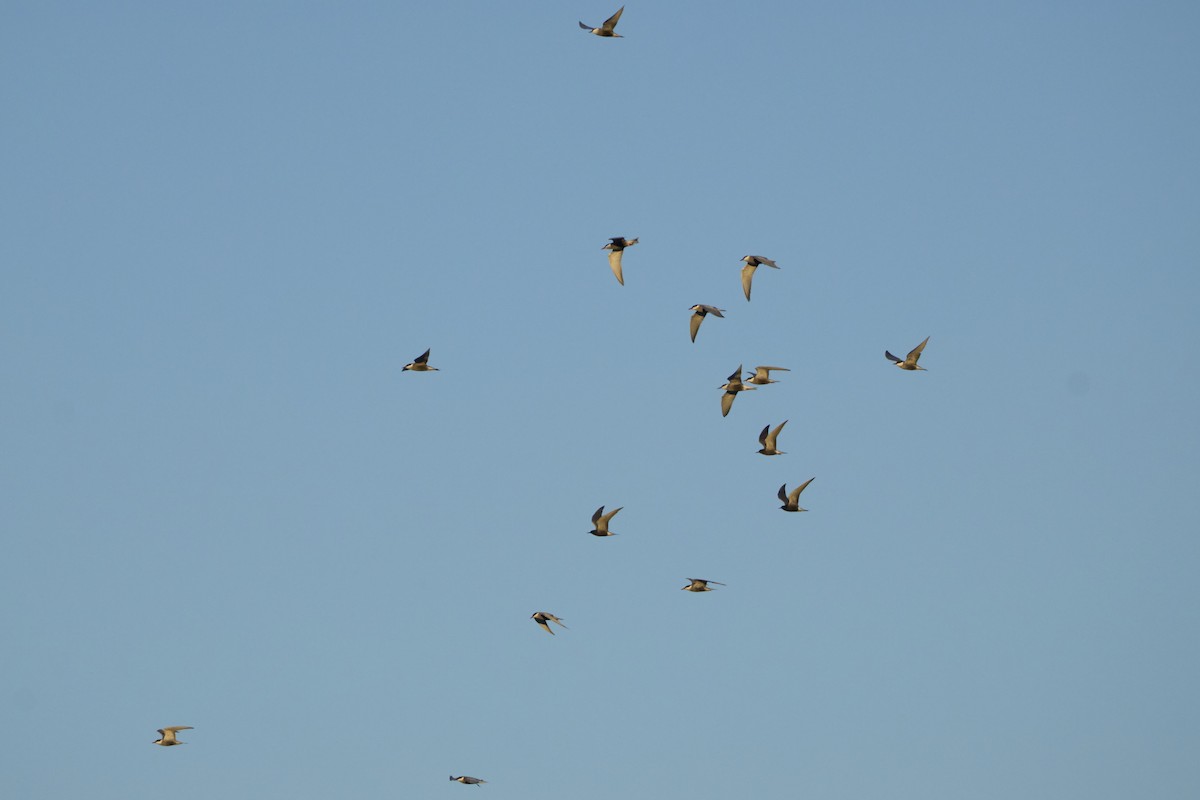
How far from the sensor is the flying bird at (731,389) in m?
70.1

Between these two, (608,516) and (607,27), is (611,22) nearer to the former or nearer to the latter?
(607,27)

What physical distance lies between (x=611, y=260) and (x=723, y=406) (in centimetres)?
718

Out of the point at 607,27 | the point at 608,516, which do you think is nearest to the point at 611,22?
the point at 607,27

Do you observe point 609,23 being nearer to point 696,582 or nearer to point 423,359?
point 423,359

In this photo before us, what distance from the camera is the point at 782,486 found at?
70.9m

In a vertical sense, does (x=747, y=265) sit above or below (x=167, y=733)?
above

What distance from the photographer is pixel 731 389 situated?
70.3 m

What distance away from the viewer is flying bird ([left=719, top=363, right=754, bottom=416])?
230 ft

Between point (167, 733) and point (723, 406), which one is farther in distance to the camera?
point (167, 733)

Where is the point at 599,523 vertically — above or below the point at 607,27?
below

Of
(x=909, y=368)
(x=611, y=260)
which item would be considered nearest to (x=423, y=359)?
(x=611, y=260)

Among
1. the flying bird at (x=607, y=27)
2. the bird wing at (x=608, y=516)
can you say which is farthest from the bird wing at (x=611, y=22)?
the bird wing at (x=608, y=516)

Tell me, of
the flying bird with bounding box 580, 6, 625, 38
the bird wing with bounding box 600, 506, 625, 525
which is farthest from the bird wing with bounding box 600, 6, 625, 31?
the bird wing with bounding box 600, 506, 625, 525

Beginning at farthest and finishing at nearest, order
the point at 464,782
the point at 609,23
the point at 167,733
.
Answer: the point at 167,733
the point at 464,782
the point at 609,23
